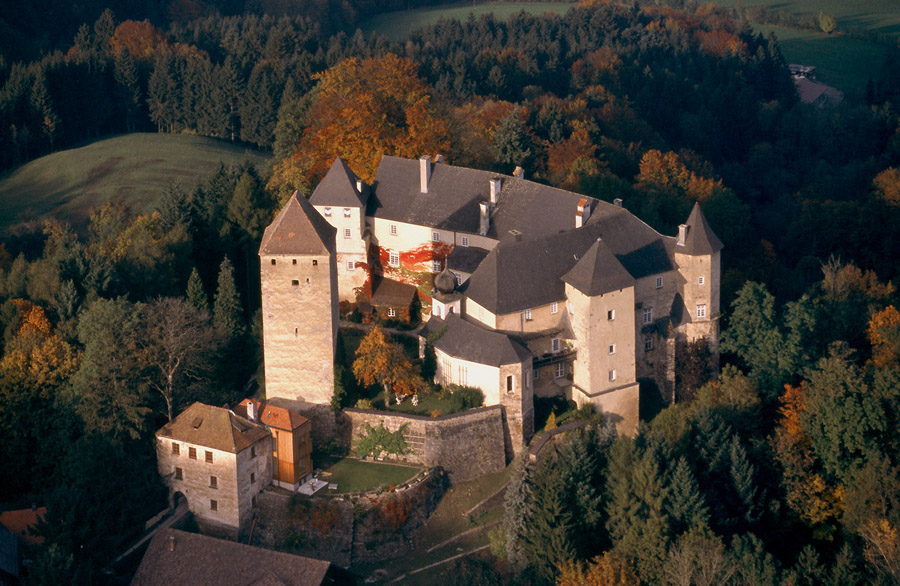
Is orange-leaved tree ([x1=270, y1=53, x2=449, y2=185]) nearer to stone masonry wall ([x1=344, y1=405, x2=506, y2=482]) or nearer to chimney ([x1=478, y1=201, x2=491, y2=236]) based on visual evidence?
chimney ([x1=478, y1=201, x2=491, y2=236])

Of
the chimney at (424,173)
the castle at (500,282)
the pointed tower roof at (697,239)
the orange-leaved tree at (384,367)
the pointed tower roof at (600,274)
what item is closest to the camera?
the castle at (500,282)

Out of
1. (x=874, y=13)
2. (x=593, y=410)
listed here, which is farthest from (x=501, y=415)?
(x=874, y=13)

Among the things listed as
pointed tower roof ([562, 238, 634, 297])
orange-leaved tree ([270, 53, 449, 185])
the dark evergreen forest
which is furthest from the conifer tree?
pointed tower roof ([562, 238, 634, 297])

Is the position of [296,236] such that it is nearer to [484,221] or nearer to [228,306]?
[228,306]

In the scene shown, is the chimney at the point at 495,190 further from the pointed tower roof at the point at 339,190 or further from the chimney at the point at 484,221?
the pointed tower roof at the point at 339,190

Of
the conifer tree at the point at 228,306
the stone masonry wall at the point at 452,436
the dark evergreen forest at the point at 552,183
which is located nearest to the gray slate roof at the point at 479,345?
the stone masonry wall at the point at 452,436

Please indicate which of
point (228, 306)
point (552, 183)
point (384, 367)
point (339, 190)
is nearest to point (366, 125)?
point (339, 190)

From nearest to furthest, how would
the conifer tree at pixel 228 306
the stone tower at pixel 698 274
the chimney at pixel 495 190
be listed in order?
1. the stone tower at pixel 698 274
2. the conifer tree at pixel 228 306
3. the chimney at pixel 495 190
